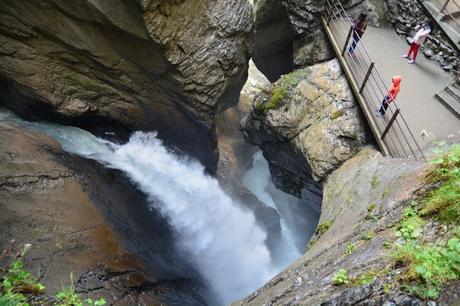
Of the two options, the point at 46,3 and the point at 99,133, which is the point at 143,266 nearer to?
the point at 99,133

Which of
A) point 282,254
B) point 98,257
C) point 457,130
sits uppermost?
point 457,130

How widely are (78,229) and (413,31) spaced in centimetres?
1213

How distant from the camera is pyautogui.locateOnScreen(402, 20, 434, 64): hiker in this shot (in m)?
10.5

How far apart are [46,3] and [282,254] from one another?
1227 cm

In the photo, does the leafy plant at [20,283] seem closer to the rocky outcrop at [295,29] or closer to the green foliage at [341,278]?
the green foliage at [341,278]

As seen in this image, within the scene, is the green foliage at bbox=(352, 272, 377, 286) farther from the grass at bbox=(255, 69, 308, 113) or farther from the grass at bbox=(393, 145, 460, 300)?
the grass at bbox=(255, 69, 308, 113)

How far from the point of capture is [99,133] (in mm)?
11414

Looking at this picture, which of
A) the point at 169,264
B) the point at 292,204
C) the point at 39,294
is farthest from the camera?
the point at 292,204

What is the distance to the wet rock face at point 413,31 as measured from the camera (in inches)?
425

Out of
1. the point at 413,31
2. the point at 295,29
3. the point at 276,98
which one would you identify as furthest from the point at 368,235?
the point at 413,31

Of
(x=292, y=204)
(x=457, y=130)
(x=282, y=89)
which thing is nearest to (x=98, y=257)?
(x=282, y=89)

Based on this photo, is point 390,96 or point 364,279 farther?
point 390,96

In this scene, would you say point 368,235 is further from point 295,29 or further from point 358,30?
point 295,29

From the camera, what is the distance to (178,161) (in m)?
13.2
